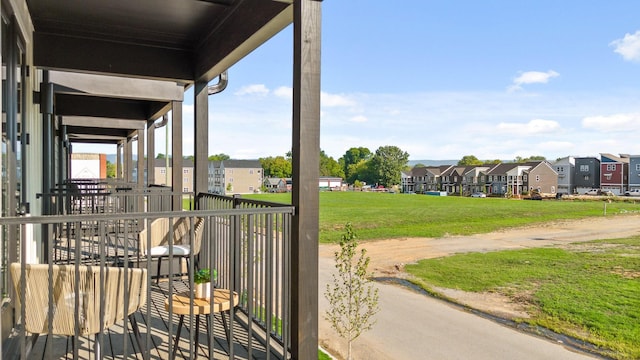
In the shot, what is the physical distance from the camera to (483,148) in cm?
Answer: 9862

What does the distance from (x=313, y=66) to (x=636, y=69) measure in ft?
269

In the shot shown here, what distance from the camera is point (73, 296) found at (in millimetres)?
2188

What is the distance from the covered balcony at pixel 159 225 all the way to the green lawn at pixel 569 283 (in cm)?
811

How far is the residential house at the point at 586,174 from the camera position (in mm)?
57688

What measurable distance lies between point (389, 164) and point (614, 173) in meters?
38.2

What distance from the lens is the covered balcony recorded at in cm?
219

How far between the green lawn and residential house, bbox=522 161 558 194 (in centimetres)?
4008

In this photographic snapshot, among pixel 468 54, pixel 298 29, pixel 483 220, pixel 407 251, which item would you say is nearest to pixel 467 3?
pixel 468 54

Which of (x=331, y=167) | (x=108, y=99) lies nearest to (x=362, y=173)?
(x=331, y=167)

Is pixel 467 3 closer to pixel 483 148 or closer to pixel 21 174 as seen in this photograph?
pixel 483 148

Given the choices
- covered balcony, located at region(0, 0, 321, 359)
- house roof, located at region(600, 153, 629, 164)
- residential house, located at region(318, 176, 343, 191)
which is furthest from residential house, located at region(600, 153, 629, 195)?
covered balcony, located at region(0, 0, 321, 359)

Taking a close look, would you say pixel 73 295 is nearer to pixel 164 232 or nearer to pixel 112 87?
pixel 164 232

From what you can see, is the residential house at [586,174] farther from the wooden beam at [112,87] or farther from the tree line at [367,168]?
the wooden beam at [112,87]

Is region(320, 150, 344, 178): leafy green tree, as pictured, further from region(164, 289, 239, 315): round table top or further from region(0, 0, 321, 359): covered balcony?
region(164, 289, 239, 315): round table top
